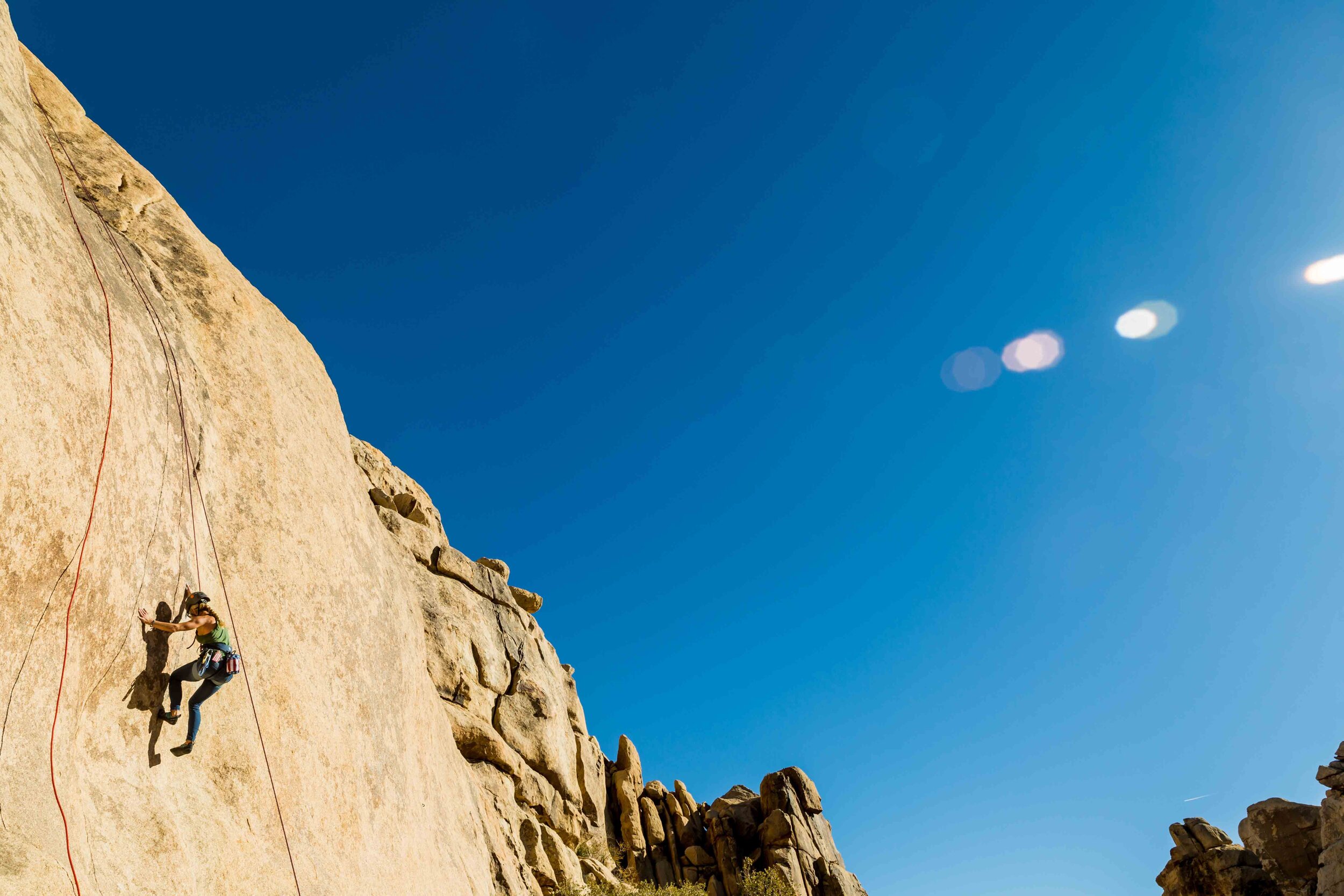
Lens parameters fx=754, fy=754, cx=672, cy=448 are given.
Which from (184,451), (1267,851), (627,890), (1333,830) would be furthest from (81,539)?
(1267,851)

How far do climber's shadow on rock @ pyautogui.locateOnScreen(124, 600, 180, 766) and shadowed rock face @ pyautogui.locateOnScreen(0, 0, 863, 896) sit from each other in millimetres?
36

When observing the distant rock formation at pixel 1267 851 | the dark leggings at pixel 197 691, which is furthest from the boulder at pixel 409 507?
the distant rock formation at pixel 1267 851

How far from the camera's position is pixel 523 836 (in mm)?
29906

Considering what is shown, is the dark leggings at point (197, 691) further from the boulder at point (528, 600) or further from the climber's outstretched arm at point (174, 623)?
the boulder at point (528, 600)

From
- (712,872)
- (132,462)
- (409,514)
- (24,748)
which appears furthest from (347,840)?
(712,872)

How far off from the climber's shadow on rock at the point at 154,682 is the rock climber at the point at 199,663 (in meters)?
0.13

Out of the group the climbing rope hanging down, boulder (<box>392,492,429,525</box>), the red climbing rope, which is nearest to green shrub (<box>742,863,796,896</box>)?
boulder (<box>392,492,429,525</box>)

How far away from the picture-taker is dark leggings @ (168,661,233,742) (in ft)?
40.4

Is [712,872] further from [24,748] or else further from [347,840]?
[24,748]

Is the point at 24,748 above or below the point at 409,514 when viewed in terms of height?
below

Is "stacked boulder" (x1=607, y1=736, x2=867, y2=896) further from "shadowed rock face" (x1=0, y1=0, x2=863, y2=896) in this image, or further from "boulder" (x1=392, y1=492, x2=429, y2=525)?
"boulder" (x1=392, y1=492, x2=429, y2=525)

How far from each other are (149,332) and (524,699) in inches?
954

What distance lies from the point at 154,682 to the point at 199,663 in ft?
2.30

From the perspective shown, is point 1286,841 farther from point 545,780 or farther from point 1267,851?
point 545,780
